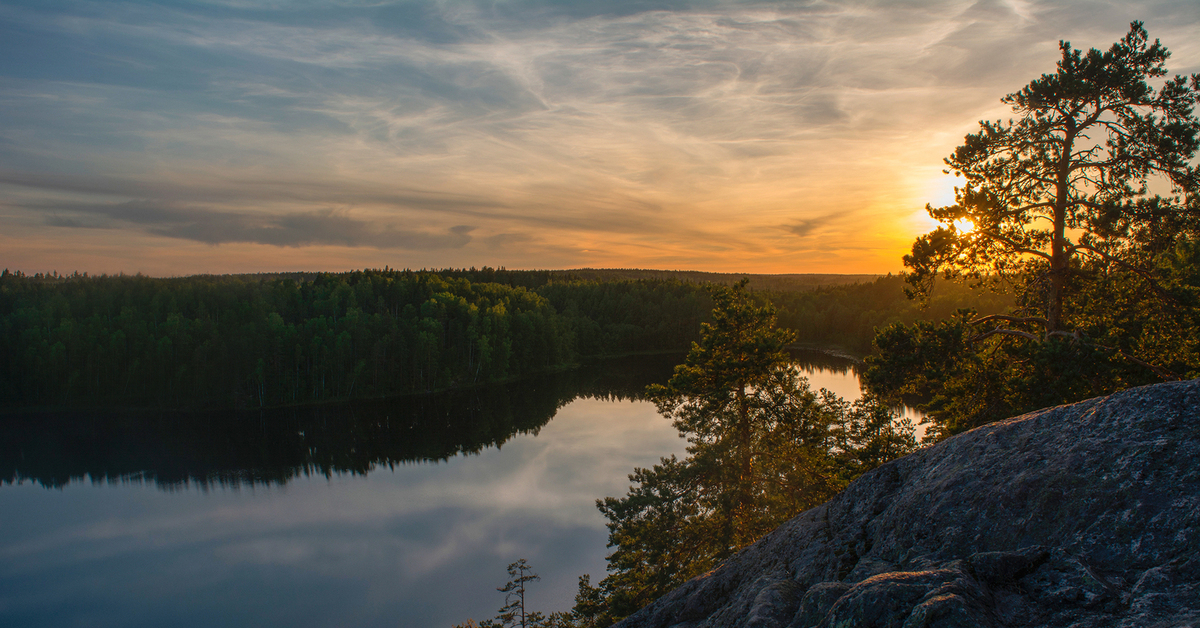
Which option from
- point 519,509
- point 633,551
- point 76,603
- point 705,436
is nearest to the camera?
point 633,551

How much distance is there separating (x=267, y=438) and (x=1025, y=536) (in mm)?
61806

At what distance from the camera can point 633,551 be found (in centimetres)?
1795

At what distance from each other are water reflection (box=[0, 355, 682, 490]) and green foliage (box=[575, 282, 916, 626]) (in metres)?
32.3

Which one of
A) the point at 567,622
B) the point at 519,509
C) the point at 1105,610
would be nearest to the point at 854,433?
the point at 567,622

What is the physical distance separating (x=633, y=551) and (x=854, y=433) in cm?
740

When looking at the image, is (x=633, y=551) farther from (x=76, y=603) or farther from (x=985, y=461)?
(x=76, y=603)

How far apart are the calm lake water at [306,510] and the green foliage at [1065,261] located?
735 inches

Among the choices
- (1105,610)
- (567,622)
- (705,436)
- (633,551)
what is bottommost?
(567,622)

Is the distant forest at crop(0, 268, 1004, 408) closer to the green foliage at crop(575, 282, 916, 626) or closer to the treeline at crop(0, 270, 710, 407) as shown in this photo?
the treeline at crop(0, 270, 710, 407)

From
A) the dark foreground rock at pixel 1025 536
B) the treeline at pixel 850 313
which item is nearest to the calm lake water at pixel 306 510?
the dark foreground rock at pixel 1025 536

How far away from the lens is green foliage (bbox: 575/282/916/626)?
54.8 ft

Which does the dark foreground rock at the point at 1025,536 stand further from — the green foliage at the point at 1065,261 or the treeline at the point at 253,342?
the treeline at the point at 253,342

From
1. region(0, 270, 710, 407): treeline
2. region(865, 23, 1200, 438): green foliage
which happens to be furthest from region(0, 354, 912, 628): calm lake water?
region(865, 23, 1200, 438): green foliage

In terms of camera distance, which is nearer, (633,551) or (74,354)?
(633,551)
